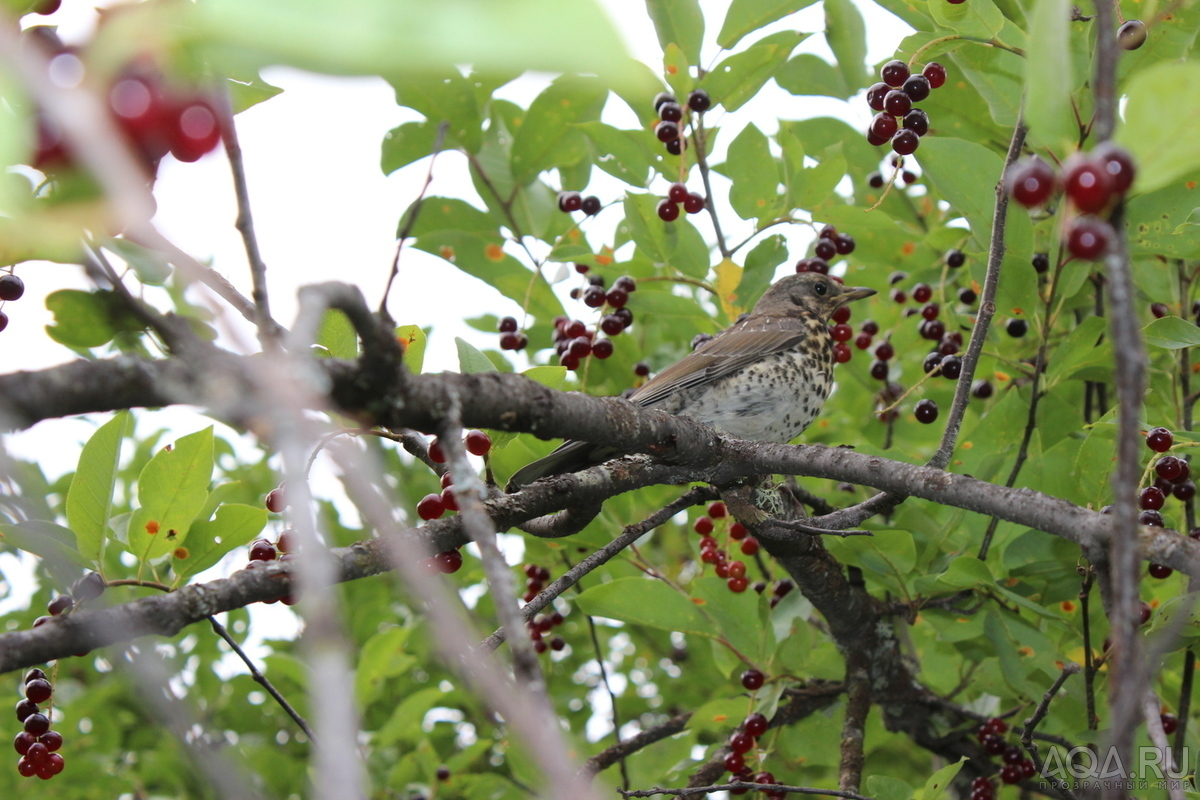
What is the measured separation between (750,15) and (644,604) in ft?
5.43

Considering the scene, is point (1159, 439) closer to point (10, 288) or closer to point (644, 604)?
point (644, 604)

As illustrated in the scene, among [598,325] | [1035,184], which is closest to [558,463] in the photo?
[598,325]

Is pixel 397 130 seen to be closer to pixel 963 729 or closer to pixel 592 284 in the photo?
pixel 592 284

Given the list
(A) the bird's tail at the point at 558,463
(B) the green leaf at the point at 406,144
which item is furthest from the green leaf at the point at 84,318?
(B) the green leaf at the point at 406,144

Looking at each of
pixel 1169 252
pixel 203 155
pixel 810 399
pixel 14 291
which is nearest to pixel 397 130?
pixel 14 291

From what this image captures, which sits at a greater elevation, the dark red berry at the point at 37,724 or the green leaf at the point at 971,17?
the green leaf at the point at 971,17

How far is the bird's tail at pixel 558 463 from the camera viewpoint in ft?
7.86

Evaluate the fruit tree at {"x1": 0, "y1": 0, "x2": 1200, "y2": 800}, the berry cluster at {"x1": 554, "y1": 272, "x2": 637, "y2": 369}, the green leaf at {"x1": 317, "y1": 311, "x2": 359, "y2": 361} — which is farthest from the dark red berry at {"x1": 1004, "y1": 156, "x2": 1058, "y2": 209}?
the berry cluster at {"x1": 554, "y1": 272, "x2": 637, "y2": 369}

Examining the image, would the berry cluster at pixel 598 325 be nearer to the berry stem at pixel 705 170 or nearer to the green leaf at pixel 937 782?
the berry stem at pixel 705 170

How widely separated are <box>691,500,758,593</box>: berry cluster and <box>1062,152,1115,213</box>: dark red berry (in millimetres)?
1924

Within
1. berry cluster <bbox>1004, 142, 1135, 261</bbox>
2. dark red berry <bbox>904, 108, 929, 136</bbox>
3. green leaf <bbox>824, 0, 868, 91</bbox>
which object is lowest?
berry cluster <bbox>1004, 142, 1135, 261</bbox>

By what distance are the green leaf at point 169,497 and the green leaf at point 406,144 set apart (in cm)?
110

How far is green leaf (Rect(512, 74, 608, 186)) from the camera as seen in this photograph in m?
2.83

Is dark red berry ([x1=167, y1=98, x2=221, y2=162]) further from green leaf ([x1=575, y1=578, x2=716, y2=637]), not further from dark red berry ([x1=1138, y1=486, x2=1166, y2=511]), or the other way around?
dark red berry ([x1=1138, y1=486, x2=1166, y2=511])
